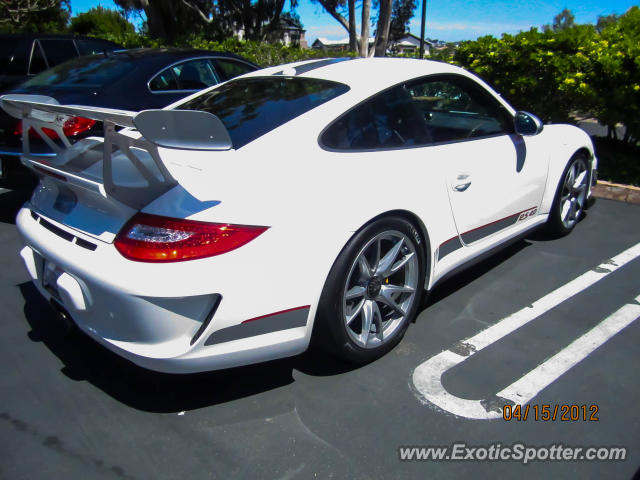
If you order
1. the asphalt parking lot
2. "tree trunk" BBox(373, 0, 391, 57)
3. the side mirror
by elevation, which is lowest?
the asphalt parking lot

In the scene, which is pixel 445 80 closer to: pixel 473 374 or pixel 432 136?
pixel 432 136

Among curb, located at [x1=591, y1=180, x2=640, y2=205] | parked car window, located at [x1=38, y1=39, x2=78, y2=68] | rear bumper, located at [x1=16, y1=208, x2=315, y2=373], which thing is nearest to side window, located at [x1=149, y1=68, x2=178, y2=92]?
parked car window, located at [x1=38, y1=39, x2=78, y2=68]

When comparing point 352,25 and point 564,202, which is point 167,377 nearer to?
point 564,202

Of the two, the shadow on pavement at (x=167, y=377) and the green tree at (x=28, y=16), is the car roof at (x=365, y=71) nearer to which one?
the shadow on pavement at (x=167, y=377)

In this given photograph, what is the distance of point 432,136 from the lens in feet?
10.0

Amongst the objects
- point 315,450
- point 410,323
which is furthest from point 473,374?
point 315,450

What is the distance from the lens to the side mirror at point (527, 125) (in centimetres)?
358

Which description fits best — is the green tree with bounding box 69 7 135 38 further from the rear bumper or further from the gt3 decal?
the rear bumper

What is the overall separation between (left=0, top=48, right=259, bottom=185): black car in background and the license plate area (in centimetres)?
206

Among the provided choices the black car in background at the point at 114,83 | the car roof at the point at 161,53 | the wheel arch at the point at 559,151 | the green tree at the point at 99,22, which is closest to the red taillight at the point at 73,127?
the black car in background at the point at 114,83

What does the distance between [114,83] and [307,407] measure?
12.1 ft

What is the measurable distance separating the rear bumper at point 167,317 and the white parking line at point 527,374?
724mm

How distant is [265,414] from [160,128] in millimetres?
1354

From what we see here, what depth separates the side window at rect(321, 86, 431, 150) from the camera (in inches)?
102
